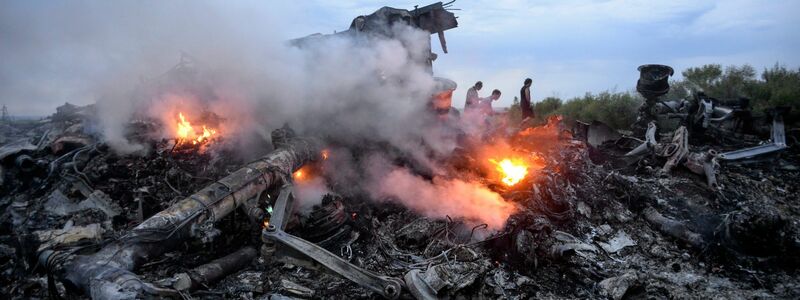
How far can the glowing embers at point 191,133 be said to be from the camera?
7.98m

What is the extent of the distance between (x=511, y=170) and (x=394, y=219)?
7.68 ft

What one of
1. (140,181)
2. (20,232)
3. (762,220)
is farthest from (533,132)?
(20,232)

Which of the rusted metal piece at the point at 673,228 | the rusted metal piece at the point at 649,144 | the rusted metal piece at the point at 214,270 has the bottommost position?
the rusted metal piece at the point at 673,228

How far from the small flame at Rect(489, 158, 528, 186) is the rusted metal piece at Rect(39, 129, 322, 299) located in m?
3.70

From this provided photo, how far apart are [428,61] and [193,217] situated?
713cm

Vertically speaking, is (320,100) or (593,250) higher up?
(320,100)

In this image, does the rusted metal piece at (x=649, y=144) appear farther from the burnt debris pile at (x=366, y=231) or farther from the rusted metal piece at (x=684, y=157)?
the burnt debris pile at (x=366, y=231)

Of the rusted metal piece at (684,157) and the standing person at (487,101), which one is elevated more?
the standing person at (487,101)

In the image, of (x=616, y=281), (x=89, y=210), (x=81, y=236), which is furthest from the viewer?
(x=89, y=210)

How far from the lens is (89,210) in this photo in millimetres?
6219

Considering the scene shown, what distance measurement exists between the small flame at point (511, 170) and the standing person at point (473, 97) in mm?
5208

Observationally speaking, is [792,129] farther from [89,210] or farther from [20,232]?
[20,232]

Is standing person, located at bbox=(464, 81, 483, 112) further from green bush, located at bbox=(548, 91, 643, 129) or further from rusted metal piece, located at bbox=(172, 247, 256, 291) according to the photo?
rusted metal piece, located at bbox=(172, 247, 256, 291)

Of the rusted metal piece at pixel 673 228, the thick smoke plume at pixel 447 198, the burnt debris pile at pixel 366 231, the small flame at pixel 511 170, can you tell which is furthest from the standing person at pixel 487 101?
the rusted metal piece at pixel 673 228
